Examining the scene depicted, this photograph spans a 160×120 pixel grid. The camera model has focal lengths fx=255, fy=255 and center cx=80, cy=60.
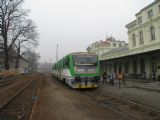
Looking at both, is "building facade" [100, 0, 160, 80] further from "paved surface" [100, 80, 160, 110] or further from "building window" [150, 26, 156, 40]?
"paved surface" [100, 80, 160, 110]

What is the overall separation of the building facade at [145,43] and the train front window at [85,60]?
11.0 meters

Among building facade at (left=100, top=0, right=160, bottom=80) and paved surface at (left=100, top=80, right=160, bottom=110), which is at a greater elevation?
building facade at (left=100, top=0, right=160, bottom=80)

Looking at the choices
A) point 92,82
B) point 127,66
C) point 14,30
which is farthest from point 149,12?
point 14,30

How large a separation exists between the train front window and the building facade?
1096 centimetres

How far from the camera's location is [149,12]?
3756cm

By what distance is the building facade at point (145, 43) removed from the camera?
34.0 meters

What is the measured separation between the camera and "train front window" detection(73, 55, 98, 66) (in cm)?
2078

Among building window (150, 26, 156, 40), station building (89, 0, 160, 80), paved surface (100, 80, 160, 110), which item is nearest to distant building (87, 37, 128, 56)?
station building (89, 0, 160, 80)

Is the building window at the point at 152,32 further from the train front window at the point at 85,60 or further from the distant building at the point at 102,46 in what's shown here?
the distant building at the point at 102,46

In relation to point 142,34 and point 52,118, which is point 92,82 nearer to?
point 52,118

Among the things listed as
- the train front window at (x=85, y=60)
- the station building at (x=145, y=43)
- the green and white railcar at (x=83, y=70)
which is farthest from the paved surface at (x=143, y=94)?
the station building at (x=145, y=43)

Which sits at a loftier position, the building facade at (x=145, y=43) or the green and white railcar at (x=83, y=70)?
the building facade at (x=145, y=43)

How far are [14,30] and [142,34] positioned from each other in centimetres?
2392

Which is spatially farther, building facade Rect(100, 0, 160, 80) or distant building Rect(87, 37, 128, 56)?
distant building Rect(87, 37, 128, 56)
